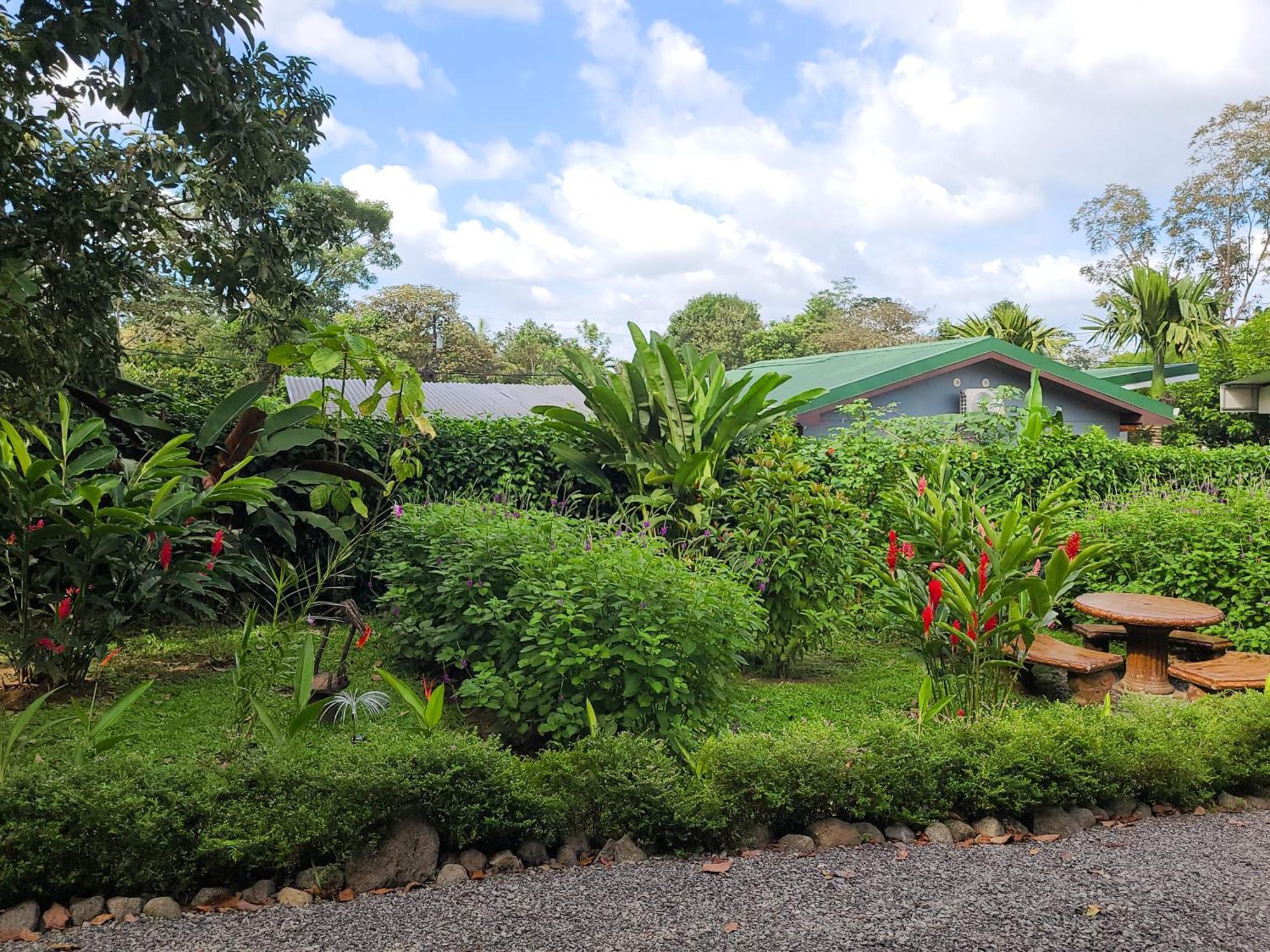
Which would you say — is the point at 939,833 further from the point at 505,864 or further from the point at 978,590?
the point at 505,864

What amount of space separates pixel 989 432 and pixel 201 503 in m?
7.08

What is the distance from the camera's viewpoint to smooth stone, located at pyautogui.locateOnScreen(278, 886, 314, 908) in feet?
8.02

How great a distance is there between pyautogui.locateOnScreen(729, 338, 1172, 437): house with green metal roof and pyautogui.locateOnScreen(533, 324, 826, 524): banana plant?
12.0 feet

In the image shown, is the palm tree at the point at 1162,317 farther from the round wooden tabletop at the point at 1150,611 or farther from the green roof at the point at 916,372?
the round wooden tabletop at the point at 1150,611

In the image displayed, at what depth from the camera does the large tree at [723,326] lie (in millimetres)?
34688

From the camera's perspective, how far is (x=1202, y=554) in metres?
5.88

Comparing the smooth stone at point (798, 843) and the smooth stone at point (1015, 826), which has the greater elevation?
the smooth stone at point (798, 843)

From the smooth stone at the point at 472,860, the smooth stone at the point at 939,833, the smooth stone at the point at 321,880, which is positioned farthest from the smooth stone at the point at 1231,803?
the smooth stone at the point at 321,880

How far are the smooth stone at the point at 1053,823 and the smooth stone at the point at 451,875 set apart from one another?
1943mm

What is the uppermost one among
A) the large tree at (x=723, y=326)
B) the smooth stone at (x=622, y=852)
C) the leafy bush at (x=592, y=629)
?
the large tree at (x=723, y=326)

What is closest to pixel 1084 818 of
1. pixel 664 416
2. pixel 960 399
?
pixel 664 416

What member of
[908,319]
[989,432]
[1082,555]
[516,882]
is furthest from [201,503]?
[908,319]

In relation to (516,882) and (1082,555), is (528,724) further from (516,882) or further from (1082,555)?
(1082,555)

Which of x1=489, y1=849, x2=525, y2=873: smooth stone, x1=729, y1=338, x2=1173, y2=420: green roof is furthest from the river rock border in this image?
x1=729, y1=338, x2=1173, y2=420: green roof
